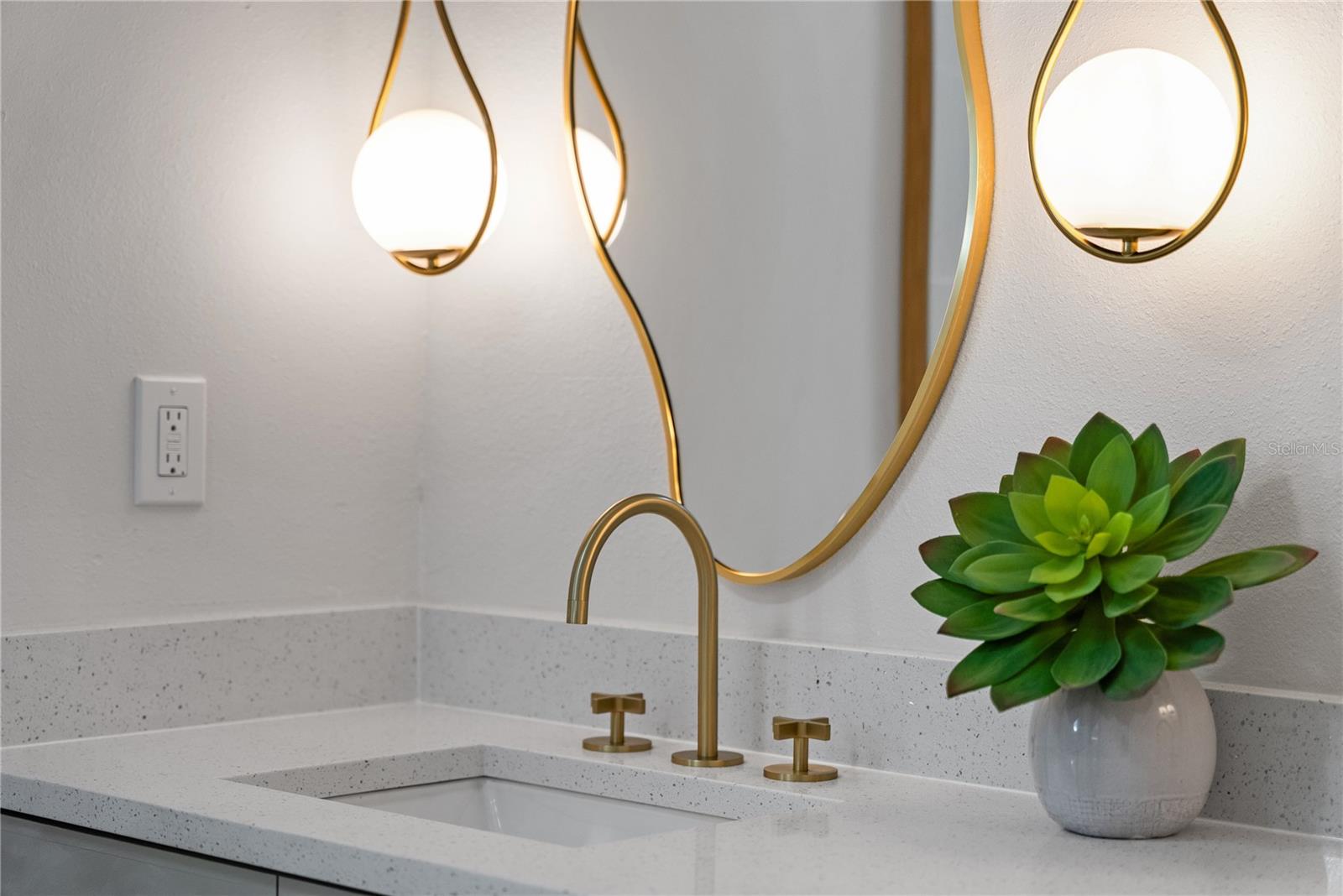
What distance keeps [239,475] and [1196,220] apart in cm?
102

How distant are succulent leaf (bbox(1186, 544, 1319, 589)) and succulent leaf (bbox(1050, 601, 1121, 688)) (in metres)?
0.08

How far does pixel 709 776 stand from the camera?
4.61 ft

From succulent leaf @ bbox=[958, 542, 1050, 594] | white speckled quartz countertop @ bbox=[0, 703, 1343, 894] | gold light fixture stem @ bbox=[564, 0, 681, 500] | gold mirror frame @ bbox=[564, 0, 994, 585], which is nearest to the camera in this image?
white speckled quartz countertop @ bbox=[0, 703, 1343, 894]

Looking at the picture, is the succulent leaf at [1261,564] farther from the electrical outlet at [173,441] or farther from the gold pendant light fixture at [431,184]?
the electrical outlet at [173,441]

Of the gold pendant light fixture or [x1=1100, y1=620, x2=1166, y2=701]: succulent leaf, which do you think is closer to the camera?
[x1=1100, y1=620, x2=1166, y2=701]: succulent leaf

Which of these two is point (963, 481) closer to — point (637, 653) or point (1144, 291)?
point (1144, 291)

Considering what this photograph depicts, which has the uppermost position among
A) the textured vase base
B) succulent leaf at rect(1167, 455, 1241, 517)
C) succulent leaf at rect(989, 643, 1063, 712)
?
succulent leaf at rect(1167, 455, 1241, 517)

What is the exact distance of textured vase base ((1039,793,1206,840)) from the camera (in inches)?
44.3

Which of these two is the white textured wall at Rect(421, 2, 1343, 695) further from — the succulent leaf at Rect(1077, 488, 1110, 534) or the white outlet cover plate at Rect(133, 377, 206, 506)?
the white outlet cover plate at Rect(133, 377, 206, 506)

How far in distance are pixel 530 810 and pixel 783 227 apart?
2.04ft

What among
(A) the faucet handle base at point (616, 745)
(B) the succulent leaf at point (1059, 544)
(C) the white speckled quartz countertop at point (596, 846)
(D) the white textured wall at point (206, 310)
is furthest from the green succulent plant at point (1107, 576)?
(D) the white textured wall at point (206, 310)

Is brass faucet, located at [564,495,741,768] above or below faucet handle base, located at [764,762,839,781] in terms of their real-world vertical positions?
above

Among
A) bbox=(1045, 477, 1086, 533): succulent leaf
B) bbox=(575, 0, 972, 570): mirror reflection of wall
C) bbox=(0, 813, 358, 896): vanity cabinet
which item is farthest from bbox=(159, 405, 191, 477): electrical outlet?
bbox=(1045, 477, 1086, 533): succulent leaf

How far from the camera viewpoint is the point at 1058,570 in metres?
1.11
